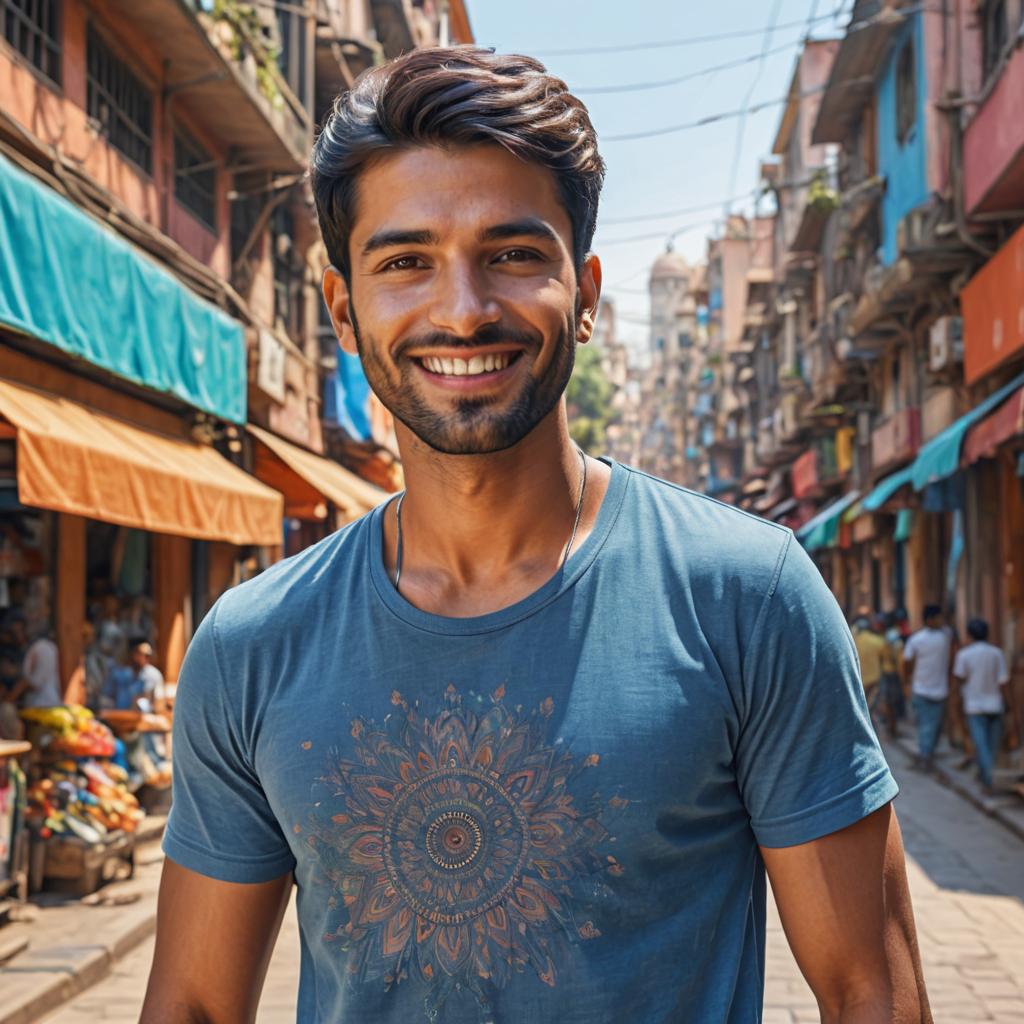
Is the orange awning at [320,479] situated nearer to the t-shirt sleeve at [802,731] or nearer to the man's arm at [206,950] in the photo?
the man's arm at [206,950]

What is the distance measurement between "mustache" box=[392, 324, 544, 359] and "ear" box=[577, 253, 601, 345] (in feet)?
0.46

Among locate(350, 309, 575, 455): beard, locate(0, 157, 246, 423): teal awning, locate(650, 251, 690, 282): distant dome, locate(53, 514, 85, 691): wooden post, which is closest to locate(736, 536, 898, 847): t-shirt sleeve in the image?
locate(350, 309, 575, 455): beard

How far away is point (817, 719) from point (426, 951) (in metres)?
0.54

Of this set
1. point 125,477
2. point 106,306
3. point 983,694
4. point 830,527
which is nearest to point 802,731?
point 125,477

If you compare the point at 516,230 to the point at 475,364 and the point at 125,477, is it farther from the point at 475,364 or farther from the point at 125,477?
the point at 125,477

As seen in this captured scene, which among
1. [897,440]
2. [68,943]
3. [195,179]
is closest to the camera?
[68,943]

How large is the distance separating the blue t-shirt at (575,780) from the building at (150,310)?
680 cm

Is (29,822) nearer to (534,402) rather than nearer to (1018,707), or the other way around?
(534,402)

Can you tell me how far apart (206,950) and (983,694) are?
1200cm

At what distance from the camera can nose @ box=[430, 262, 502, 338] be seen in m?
1.82

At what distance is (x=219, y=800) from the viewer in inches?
73.1

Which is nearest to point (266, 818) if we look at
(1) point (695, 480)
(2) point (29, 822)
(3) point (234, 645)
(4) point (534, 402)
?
(3) point (234, 645)

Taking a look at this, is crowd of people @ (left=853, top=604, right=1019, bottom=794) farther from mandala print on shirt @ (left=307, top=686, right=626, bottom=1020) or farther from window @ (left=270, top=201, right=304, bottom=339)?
mandala print on shirt @ (left=307, top=686, right=626, bottom=1020)

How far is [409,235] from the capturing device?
1.85m
